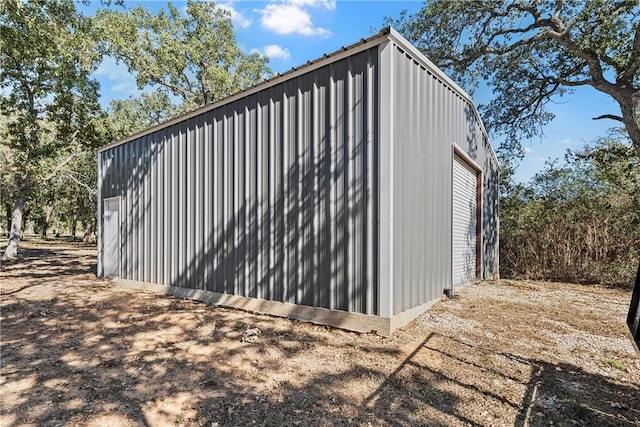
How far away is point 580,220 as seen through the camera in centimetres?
950

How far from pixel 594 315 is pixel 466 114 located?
14.2ft

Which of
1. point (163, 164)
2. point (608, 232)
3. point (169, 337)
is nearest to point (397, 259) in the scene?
point (169, 337)

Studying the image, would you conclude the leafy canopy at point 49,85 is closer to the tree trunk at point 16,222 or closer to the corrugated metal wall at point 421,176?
the tree trunk at point 16,222

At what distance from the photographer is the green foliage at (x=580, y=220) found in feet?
29.4

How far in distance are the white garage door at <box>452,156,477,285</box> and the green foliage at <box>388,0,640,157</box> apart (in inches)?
159

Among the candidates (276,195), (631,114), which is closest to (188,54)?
(276,195)

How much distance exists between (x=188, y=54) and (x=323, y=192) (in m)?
14.2

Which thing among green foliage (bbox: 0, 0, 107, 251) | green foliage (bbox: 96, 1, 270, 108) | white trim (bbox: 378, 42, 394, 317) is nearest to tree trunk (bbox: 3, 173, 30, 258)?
green foliage (bbox: 0, 0, 107, 251)

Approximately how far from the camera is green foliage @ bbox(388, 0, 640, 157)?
7.93 m

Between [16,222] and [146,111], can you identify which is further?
[146,111]

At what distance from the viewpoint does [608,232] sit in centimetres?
905

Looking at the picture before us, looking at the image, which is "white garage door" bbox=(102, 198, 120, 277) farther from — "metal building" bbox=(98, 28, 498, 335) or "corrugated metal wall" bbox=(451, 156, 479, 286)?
"corrugated metal wall" bbox=(451, 156, 479, 286)

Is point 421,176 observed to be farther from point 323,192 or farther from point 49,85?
point 49,85

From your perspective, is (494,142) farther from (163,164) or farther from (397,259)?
(163,164)
